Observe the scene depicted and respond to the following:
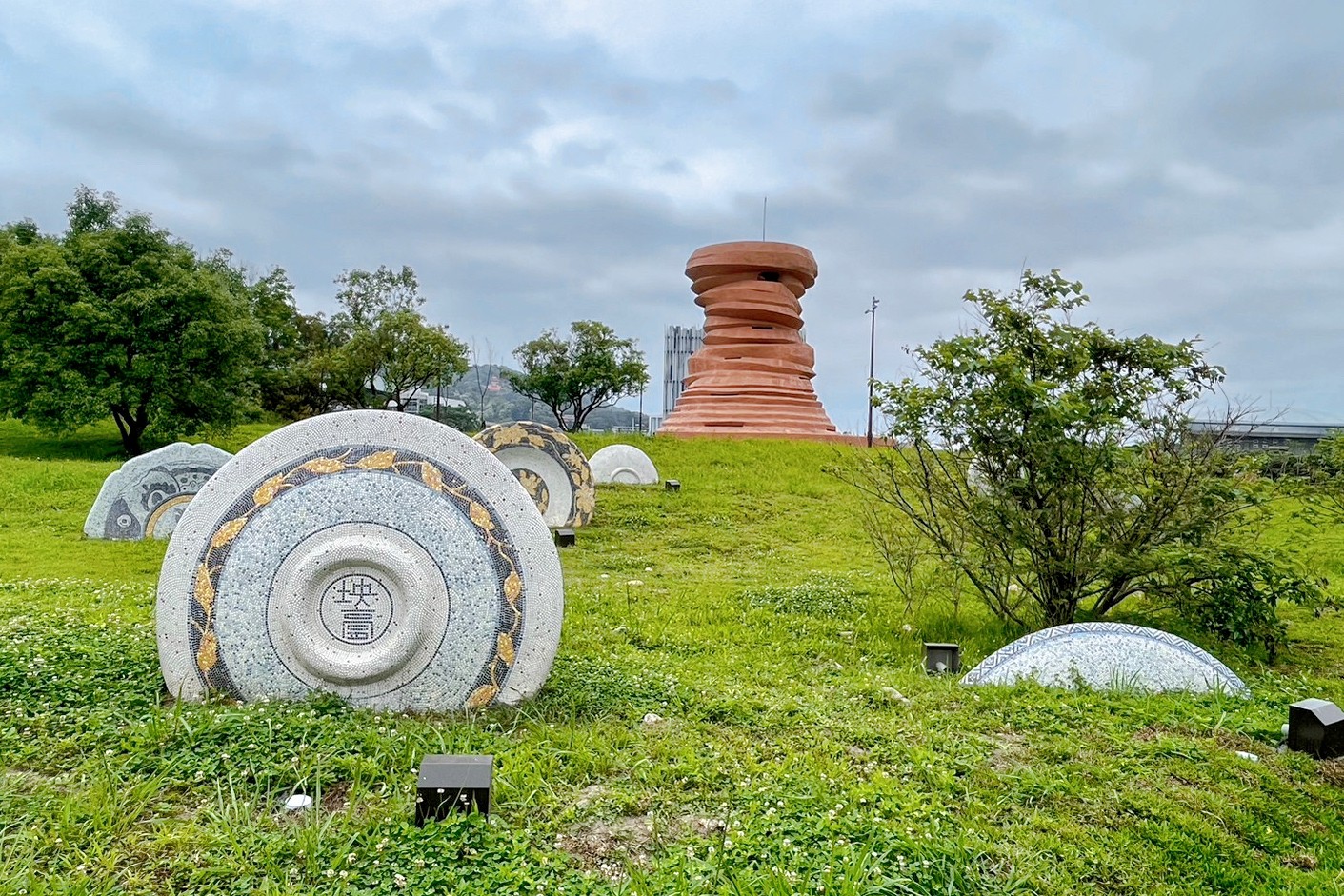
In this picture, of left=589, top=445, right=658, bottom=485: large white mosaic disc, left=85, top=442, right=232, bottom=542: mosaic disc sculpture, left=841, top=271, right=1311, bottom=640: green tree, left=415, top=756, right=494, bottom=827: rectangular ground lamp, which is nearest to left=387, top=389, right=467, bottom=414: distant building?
left=589, top=445, right=658, bottom=485: large white mosaic disc

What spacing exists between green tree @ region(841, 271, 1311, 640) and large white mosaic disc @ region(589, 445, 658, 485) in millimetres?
11741

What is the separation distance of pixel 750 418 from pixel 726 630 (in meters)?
20.6

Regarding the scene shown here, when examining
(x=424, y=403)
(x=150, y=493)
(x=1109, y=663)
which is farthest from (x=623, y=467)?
(x=424, y=403)

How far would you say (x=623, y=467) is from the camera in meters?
17.9

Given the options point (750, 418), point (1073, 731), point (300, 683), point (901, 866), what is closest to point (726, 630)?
point (1073, 731)

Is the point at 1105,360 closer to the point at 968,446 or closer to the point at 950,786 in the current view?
the point at 968,446

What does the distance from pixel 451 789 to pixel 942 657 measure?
347cm

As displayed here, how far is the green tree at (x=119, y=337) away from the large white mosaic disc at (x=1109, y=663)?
20118 millimetres

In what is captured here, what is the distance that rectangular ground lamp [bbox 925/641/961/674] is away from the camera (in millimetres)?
5320

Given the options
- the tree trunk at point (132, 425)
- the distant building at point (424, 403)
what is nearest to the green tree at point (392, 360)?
the distant building at point (424, 403)

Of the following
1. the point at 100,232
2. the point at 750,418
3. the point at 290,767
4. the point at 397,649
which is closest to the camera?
the point at 290,767

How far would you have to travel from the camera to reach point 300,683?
3.94 meters

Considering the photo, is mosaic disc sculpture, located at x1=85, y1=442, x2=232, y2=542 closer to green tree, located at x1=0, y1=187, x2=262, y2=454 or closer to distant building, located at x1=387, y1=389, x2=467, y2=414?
green tree, located at x1=0, y1=187, x2=262, y2=454

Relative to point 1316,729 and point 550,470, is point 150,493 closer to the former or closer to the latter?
point 550,470
